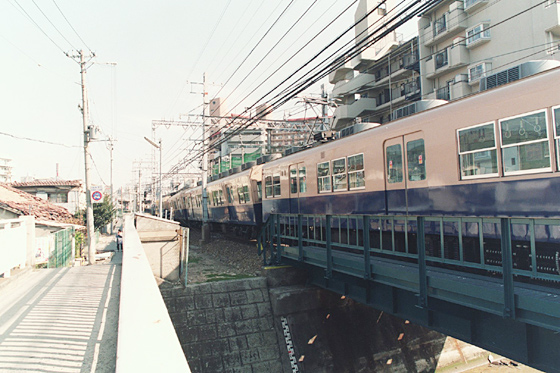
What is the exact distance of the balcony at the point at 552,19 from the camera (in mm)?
17969

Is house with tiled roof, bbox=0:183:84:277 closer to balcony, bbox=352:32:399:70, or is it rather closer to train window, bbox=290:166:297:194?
train window, bbox=290:166:297:194

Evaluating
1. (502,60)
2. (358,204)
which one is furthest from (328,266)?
(502,60)

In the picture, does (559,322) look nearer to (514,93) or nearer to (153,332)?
(514,93)

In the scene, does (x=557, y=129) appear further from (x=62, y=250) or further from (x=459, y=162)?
(x=62, y=250)

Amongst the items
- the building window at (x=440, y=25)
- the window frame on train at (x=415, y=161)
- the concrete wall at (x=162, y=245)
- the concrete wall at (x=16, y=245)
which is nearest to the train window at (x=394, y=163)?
the window frame on train at (x=415, y=161)

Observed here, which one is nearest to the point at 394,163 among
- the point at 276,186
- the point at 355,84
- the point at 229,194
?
the point at 276,186

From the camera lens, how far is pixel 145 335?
238 centimetres

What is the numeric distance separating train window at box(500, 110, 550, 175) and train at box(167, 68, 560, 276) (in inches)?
0.5

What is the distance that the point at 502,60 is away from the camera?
2108 cm

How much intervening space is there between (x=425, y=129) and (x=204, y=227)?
1454 centimetres

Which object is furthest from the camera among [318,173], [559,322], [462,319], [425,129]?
[318,173]

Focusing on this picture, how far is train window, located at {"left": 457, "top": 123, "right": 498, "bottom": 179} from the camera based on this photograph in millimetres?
6176

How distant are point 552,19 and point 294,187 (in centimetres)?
1546

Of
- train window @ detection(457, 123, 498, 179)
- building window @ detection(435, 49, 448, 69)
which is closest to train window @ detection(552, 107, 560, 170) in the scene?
train window @ detection(457, 123, 498, 179)
